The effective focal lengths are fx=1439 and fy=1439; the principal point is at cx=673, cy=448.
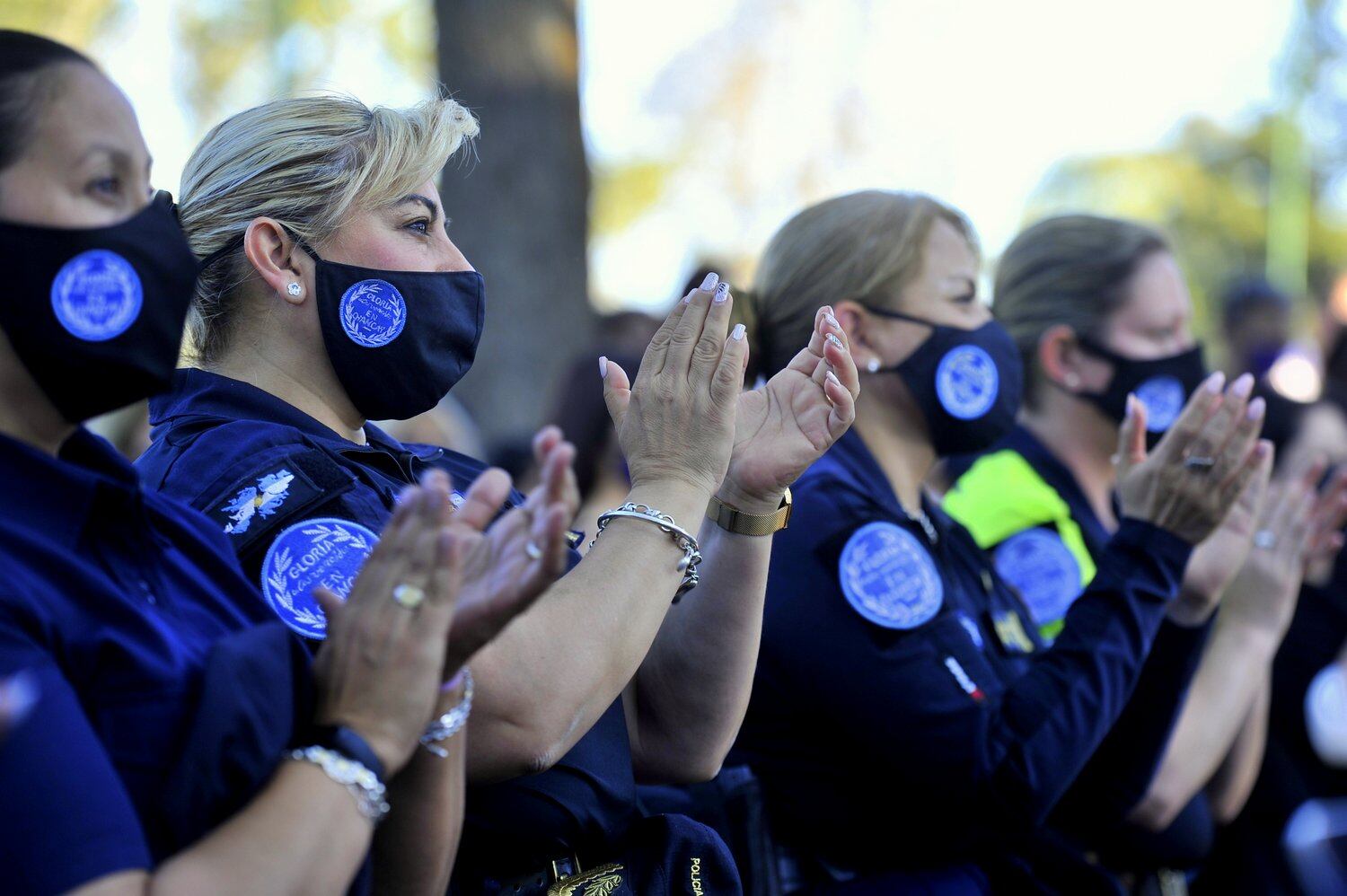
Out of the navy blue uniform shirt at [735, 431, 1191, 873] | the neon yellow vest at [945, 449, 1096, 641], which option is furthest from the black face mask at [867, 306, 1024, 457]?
the neon yellow vest at [945, 449, 1096, 641]

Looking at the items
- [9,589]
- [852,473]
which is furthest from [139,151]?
[852,473]

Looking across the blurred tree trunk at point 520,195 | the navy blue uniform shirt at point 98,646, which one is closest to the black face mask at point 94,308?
the navy blue uniform shirt at point 98,646

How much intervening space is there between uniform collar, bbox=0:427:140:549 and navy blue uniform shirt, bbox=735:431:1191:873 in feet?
5.42

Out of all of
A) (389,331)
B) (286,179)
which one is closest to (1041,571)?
(389,331)

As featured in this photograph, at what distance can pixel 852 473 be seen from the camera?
3.33m

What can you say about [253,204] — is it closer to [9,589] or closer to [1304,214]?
[9,589]

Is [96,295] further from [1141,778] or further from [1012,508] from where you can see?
[1012,508]

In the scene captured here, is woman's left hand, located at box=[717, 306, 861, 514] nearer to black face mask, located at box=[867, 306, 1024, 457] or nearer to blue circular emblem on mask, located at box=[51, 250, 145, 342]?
black face mask, located at box=[867, 306, 1024, 457]

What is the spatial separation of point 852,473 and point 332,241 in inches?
55.9

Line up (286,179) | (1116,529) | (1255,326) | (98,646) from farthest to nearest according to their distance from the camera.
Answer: (1255,326) < (1116,529) < (286,179) < (98,646)

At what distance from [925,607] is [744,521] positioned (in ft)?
2.05

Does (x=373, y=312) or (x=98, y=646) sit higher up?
(x=373, y=312)

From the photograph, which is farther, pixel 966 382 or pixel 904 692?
pixel 966 382

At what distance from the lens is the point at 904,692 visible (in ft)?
9.74
